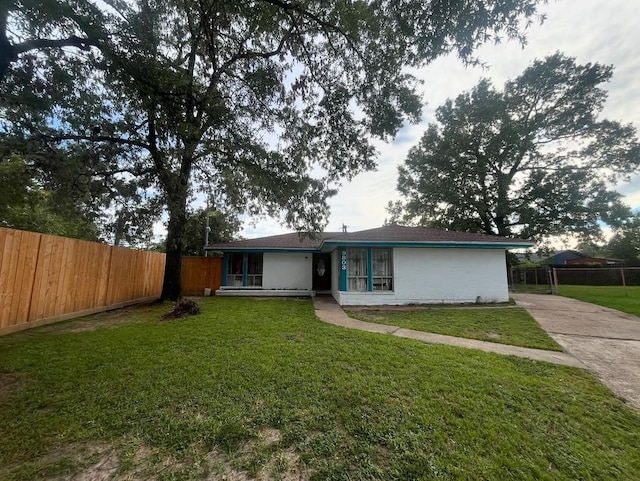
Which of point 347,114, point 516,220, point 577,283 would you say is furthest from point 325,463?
point 577,283

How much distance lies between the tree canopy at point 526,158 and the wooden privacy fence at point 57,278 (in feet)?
68.4

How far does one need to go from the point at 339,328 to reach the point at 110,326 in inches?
223

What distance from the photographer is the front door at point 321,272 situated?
14.9m

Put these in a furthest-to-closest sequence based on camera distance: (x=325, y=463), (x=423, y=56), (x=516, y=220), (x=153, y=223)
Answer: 1. (x=516, y=220)
2. (x=153, y=223)
3. (x=423, y=56)
4. (x=325, y=463)

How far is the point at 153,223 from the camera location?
9695mm

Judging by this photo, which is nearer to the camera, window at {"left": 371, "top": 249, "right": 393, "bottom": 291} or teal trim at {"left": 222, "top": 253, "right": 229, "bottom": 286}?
window at {"left": 371, "top": 249, "right": 393, "bottom": 291}

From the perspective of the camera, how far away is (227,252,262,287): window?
575 inches

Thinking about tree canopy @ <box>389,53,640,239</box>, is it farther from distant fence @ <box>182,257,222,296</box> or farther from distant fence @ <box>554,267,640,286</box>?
distant fence @ <box>182,257,222,296</box>

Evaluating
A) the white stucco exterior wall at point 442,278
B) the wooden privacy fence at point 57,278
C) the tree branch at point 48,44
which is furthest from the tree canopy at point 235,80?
the white stucco exterior wall at point 442,278

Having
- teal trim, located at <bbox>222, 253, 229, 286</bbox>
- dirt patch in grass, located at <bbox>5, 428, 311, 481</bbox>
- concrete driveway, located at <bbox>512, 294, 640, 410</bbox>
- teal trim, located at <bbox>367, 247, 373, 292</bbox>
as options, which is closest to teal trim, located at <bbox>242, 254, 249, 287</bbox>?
teal trim, located at <bbox>222, 253, 229, 286</bbox>

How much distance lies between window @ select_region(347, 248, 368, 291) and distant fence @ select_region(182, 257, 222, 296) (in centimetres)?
751

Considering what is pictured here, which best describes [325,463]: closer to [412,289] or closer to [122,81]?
[122,81]

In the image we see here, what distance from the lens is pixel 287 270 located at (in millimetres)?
14523

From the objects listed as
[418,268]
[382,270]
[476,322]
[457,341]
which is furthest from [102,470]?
[418,268]
